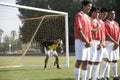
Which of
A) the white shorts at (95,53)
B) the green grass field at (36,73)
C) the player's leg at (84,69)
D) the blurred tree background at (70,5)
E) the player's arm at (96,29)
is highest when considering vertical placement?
the blurred tree background at (70,5)

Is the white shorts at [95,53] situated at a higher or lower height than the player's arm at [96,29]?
lower

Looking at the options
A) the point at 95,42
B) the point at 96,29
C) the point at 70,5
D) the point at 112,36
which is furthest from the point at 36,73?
the point at 70,5

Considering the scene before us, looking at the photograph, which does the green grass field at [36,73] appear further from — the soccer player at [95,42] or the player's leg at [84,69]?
the player's leg at [84,69]

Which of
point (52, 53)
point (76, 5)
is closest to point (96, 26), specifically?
point (52, 53)

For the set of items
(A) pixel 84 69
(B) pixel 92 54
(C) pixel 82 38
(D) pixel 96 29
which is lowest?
(A) pixel 84 69

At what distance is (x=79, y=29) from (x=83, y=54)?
61cm

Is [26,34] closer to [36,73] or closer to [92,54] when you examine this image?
[36,73]

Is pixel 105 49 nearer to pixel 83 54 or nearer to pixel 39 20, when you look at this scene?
pixel 83 54

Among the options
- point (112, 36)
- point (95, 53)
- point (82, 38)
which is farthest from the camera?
point (112, 36)

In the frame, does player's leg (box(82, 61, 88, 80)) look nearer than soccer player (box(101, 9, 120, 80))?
Yes

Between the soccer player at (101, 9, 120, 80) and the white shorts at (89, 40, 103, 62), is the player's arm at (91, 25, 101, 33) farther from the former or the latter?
the soccer player at (101, 9, 120, 80)

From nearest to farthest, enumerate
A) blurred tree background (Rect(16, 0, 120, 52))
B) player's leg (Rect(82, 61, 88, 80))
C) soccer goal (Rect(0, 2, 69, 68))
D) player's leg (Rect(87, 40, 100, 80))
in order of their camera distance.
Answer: player's leg (Rect(82, 61, 88, 80)) < player's leg (Rect(87, 40, 100, 80)) < soccer goal (Rect(0, 2, 69, 68)) < blurred tree background (Rect(16, 0, 120, 52))

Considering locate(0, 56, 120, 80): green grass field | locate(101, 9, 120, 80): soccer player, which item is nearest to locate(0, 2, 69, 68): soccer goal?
locate(0, 56, 120, 80): green grass field

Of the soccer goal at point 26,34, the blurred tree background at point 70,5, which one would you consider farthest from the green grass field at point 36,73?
the blurred tree background at point 70,5
